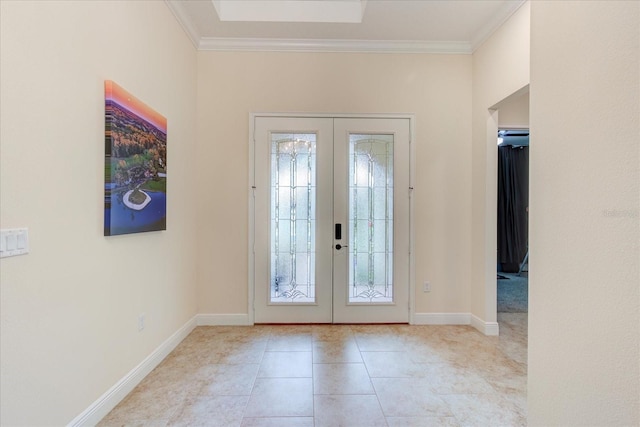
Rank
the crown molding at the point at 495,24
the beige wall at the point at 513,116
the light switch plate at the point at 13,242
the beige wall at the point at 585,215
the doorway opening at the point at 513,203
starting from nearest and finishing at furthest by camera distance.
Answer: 1. the beige wall at the point at 585,215
2. the light switch plate at the point at 13,242
3. the crown molding at the point at 495,24
4. the beige wall at the point at 513,116
5. the doorway opening at the point at 513,203

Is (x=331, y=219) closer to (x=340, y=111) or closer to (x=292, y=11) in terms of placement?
(x=340, y=111)

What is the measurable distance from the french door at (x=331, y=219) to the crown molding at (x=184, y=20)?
1.06 meters

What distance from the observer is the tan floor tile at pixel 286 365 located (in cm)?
241

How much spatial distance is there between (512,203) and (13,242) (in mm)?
6991

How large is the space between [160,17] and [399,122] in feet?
8.44

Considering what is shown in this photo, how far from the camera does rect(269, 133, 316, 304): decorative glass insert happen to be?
137 inches

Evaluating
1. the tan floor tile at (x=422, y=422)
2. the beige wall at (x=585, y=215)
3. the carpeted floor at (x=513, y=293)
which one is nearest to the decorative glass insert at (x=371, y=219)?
the tan floor tile at (x=422, y=422)

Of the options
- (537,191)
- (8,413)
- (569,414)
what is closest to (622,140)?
(537,191)

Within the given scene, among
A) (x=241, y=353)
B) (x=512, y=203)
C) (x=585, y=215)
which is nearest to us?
(x=585, y=215)

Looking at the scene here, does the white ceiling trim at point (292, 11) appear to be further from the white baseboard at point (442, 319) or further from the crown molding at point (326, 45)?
the white baseboard at point (442, 319)

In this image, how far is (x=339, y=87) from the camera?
3.48 m

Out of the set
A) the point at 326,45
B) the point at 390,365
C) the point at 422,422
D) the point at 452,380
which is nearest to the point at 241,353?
the point at 390,365

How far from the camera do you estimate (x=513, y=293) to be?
192 inches

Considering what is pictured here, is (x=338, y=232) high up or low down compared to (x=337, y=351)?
up
